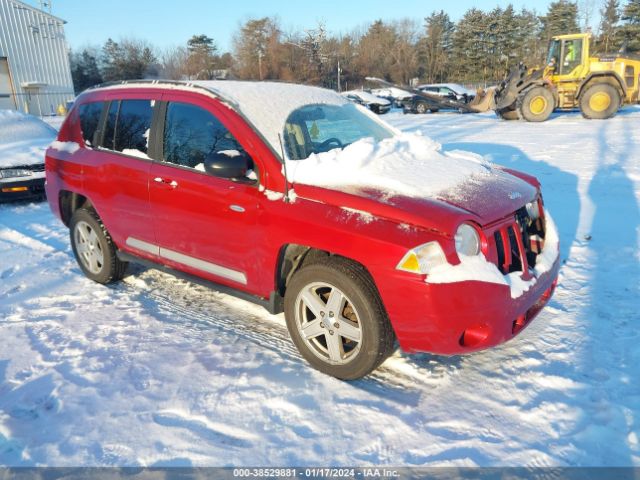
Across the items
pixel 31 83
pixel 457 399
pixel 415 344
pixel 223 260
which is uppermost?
pixel 31 83

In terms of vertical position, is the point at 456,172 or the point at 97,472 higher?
the point at 456,172

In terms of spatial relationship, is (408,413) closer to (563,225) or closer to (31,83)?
(563,225)

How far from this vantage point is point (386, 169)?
125 inches

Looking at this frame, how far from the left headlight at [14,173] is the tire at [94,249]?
4.03 meters

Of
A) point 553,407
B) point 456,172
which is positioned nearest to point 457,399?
point 553,407

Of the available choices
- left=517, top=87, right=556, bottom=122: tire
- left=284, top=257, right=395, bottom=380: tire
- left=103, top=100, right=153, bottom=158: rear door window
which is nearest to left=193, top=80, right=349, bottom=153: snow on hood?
left=103, top=100, right=153, bottom=158: rear door window

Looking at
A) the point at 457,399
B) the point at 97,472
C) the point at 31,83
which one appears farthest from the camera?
the point at 31,83

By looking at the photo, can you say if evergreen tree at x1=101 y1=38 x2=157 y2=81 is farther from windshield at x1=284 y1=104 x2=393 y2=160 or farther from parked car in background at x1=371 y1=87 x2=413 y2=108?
windshield at x1=284 y1=104 x2=393 y2=160

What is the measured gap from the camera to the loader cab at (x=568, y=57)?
17.4 m

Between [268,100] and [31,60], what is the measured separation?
122 feet

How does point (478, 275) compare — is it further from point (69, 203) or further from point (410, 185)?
point (69, 203)

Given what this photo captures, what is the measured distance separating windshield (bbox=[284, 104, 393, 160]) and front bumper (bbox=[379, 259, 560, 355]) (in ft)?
4.30

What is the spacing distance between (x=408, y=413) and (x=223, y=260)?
5.54 ft

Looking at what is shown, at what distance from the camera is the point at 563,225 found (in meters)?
5.88
